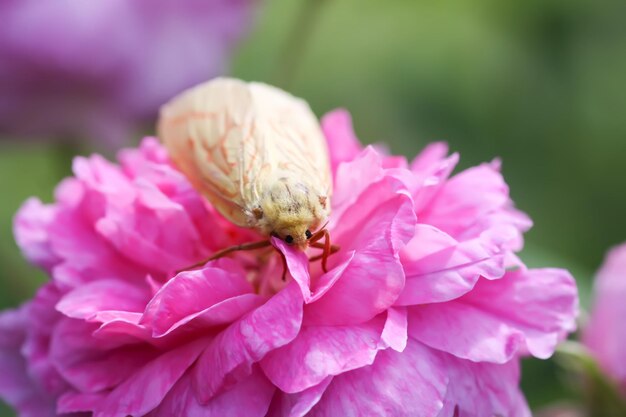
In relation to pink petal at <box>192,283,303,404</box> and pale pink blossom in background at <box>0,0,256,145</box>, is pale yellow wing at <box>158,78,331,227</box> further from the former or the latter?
pale pink blossom in background at <box>0,0,256,145</box>

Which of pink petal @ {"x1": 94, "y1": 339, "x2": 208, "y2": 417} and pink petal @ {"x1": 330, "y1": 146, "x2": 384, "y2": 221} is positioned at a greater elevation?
pink petal @ {"x1": 330, "y1": 146, "x2": 384, "y2": 221}

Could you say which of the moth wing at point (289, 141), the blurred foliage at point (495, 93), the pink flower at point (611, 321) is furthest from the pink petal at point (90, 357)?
the blurred foliage at point (495, 93)

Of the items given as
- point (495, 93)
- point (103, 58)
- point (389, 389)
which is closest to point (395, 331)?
point (389, 389)

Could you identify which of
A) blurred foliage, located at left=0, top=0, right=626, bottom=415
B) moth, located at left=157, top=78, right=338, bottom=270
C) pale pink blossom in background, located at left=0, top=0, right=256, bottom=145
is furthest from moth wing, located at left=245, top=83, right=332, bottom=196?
blurred foliage, located at left=0, top=0, right=626, bottom=415

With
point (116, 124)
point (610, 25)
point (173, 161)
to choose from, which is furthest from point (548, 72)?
point (173, 161)

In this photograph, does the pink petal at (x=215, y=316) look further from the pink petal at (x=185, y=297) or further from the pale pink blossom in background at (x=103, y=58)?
the pale pink blossom in background at (x=103, y=58)

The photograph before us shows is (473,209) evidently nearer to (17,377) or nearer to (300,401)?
(300,401)

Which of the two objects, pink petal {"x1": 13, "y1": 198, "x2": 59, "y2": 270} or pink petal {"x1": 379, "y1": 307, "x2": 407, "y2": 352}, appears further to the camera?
pink petal {"x1": 13, "y1": 198, "x2": 59, "y2": 270}
